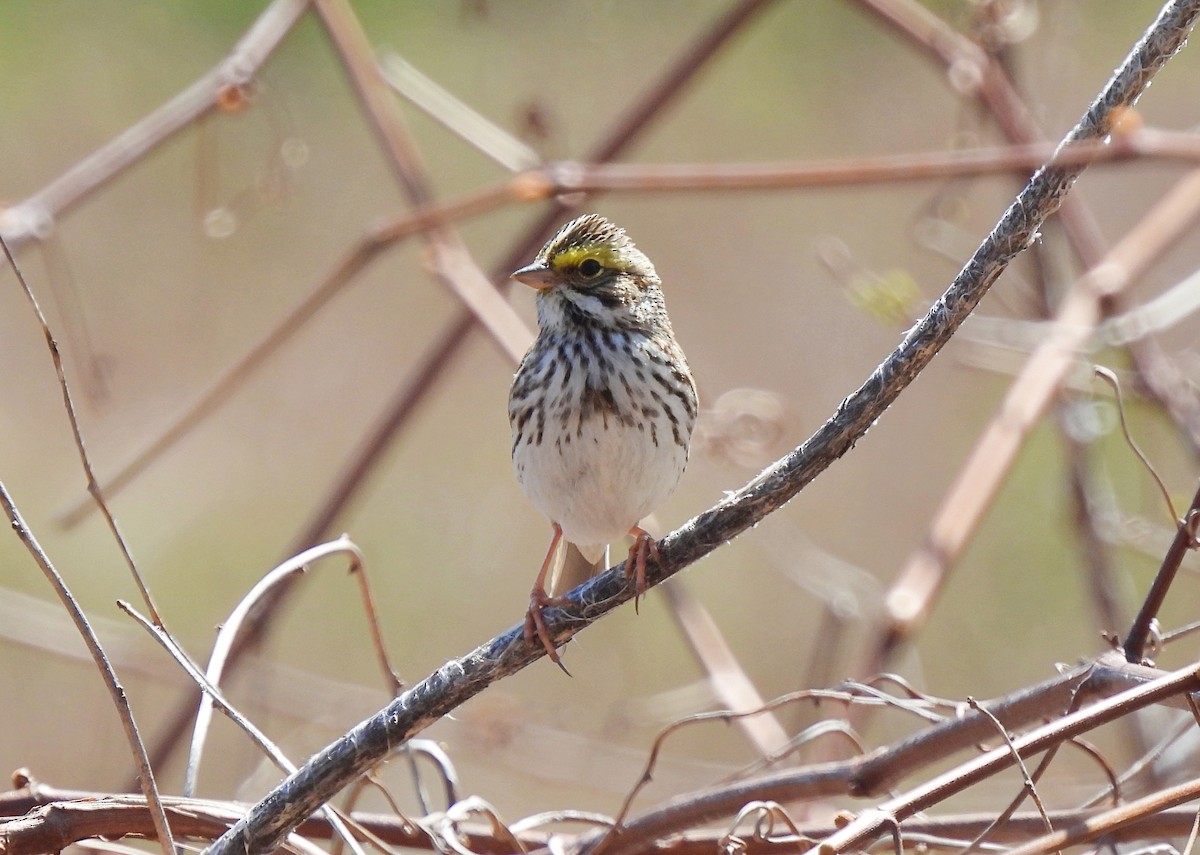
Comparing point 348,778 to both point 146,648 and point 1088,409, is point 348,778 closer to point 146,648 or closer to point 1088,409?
point 1088,409

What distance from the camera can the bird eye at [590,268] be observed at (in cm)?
329

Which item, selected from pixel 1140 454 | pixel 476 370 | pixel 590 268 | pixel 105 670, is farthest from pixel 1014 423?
pixel 476 370

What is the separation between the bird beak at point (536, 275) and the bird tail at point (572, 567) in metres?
0.67

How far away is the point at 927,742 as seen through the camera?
1.86m

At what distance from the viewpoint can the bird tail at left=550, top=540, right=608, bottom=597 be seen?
358 cm

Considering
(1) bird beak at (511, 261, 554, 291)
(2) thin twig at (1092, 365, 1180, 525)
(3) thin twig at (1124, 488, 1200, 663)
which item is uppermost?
(1) bird beak at (511, 261, 554, 291)

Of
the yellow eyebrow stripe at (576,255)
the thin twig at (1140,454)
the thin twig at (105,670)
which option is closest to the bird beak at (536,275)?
the yellow eyebrow stripe at (576,255)

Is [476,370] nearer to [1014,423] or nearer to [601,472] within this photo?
[601,472]

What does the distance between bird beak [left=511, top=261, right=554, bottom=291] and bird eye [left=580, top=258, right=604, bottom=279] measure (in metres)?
0.07

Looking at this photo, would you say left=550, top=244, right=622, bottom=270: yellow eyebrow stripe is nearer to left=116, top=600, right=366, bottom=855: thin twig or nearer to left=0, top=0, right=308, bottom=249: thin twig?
left=0, top=0, right=308, bottom=249: thin twig

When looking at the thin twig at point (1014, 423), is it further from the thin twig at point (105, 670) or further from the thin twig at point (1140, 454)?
the thin twig at point (105, 670)

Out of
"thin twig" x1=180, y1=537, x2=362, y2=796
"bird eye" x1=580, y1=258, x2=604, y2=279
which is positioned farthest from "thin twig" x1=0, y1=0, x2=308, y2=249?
"thin twig" x1=180, y1=537, x2=362, y2=796

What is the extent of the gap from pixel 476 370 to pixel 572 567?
155 inches

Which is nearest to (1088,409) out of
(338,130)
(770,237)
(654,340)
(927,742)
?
(654,340)
